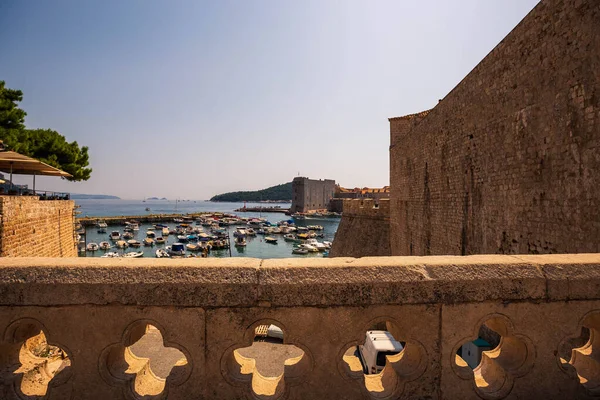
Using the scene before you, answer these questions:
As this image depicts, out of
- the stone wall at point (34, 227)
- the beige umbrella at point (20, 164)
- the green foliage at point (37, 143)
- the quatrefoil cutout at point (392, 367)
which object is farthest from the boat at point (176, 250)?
the quatrefoil cutout at point (392, 367)

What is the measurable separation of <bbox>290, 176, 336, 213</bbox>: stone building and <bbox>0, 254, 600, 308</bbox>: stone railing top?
100621mm

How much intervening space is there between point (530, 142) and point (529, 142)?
0.09 feet

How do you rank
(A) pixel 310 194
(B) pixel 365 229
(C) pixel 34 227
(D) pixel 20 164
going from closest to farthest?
(C) pixel 34 227 < (D) pixel 20 164 < (B) pixel 365 229 < (A) pixel 310 194

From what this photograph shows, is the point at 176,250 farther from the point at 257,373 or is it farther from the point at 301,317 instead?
the point at 301,317

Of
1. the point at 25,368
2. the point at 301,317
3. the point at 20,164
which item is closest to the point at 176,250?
the point at 20,164

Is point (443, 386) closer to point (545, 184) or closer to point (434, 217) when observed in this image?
point (545, 184)

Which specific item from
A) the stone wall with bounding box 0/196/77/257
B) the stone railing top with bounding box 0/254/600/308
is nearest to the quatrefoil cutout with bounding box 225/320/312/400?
the stone railing top with bounding box 0/254/600/308

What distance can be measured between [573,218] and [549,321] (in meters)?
4.84

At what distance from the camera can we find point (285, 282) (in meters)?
1.87

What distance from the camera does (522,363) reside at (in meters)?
1.95

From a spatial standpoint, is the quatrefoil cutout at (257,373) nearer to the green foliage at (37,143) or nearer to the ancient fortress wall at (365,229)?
the ancient fortress wall at (365,229)

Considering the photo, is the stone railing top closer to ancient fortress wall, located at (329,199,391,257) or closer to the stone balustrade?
the stone balustrade

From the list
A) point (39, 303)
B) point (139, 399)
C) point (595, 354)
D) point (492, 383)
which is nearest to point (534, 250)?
point (595, 354)

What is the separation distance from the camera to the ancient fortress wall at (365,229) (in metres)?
21.7
